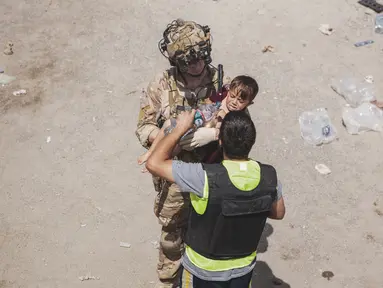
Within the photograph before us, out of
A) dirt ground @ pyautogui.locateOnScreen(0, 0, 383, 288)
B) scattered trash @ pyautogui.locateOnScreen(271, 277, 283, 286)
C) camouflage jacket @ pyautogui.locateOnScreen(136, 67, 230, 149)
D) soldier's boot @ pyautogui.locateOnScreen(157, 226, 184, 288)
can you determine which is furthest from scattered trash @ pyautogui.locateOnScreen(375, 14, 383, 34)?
soldier's boot @ pyautogui.locateOnScreen(157, 226, 184, 288)

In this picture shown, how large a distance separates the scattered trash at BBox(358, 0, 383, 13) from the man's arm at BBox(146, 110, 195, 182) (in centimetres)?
594

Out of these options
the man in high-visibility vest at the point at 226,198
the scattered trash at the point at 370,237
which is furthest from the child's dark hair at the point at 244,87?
the scattered trash at the point at 370,237

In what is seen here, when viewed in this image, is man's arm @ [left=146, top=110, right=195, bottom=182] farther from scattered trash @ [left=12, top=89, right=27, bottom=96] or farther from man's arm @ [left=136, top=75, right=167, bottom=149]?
scattered trash @ [left=12, top=89, right=27, bottom=96]

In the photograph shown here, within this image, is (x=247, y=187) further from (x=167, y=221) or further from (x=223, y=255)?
(x=167, y=221)

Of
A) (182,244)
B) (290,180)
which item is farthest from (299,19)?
(182,244)

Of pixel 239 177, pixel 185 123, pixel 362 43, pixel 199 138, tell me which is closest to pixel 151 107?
pixel 199 138

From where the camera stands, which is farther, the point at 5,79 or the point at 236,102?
the point at 5,79

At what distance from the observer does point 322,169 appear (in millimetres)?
6117

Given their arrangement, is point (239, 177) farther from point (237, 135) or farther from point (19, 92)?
point (19, 92)

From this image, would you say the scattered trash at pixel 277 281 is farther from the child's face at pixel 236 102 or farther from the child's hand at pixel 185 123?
the child's hand at pixel 185 123

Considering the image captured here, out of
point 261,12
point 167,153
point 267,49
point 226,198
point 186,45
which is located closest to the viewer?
point 226,198

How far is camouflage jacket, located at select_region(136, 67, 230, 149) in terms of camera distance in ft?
13.5

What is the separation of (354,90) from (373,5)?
221 cm

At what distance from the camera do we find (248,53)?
769 centimetres
